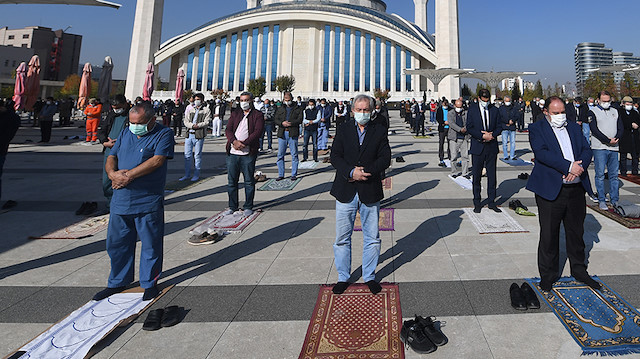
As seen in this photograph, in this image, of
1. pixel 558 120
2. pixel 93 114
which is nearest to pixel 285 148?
pixel 558 120

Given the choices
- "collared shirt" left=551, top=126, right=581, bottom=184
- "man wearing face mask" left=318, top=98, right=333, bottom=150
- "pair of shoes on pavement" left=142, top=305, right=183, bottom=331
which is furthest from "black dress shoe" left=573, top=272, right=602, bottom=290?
"man wearing face mask" left=318, top=98, right=333, bottom=150

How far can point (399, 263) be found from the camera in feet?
13.0

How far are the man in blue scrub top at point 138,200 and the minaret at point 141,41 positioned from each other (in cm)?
6144

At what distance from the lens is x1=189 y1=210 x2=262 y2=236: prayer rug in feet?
16.4

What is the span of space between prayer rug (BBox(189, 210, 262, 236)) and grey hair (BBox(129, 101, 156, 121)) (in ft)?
6.90

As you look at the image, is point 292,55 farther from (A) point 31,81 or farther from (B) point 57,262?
(B) point 57,262

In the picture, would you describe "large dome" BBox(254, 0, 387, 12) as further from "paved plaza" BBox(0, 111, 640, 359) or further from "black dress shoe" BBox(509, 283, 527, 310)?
"black dress shoe" BBox(509, 283, 527, 310)

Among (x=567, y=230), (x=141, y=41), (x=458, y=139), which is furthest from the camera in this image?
(x=141, y=41)

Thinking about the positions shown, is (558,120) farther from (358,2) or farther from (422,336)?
(358,2)

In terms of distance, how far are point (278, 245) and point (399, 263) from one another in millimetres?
1633

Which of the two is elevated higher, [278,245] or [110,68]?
[110,68]

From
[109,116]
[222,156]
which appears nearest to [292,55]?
[222,156]

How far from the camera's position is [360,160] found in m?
3.29

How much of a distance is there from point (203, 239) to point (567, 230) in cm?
433
